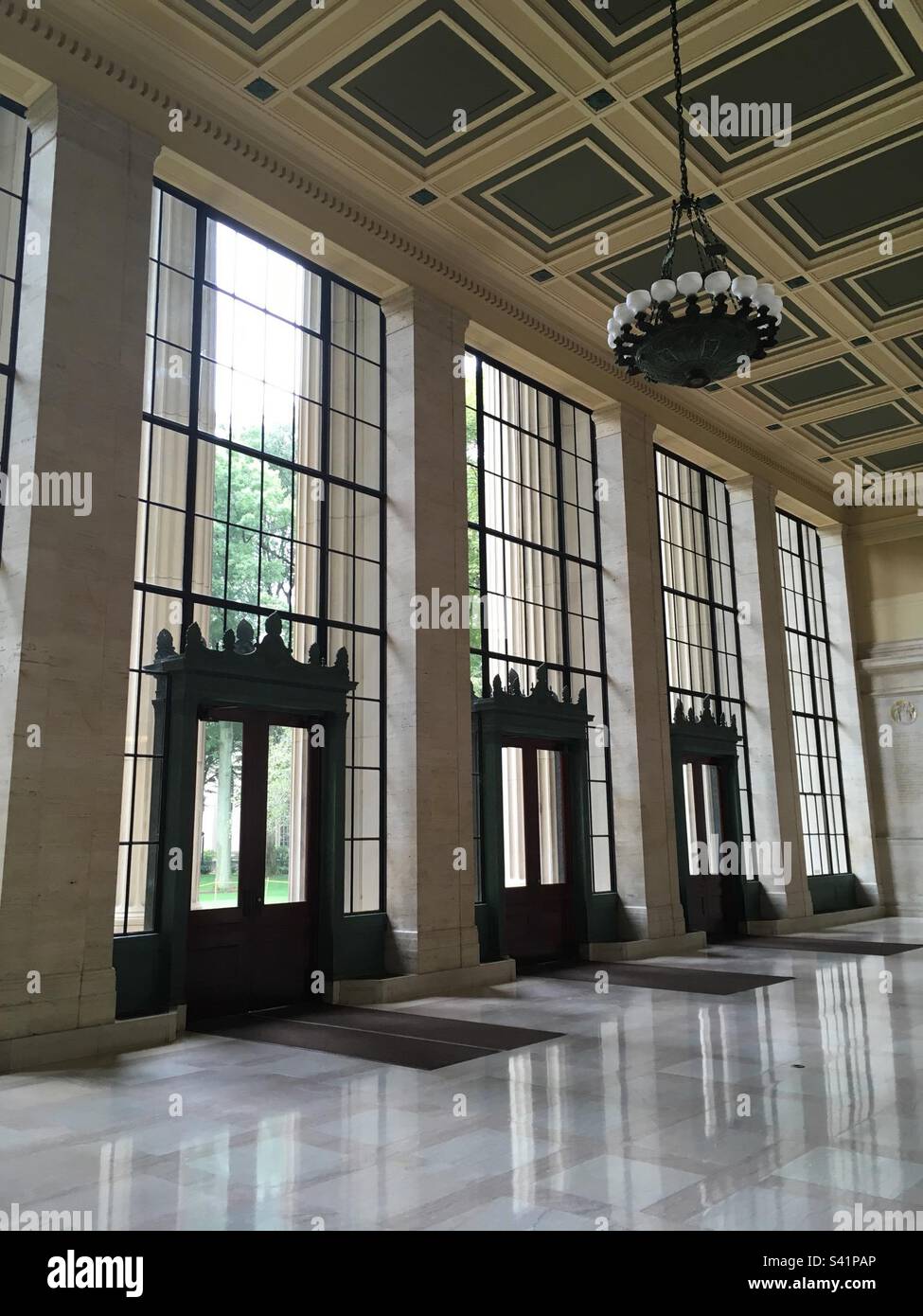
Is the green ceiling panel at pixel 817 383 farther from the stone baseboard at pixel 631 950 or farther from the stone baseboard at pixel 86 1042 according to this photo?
the stone baseboard at pixel 86 1042

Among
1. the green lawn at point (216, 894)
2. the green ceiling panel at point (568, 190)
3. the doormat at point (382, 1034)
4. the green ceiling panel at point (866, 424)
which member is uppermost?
the green ceiling panel at point (866, 424)

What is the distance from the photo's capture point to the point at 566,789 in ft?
43.0

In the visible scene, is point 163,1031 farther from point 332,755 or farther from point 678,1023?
point 678,1023

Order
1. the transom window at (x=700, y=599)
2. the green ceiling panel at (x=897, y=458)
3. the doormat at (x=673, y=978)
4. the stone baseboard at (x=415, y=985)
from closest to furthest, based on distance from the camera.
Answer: the stone baseboard at (x=415, y=985), the doormat at (x=673, y=978), the transom window at (x=700, y=599), the green ceiling panel at (x=897, y=458)

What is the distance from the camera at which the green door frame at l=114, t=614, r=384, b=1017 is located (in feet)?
26.8

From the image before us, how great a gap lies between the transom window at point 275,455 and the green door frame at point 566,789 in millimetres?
1460

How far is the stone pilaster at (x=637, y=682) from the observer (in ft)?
45.1

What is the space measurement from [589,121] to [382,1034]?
29.3ft

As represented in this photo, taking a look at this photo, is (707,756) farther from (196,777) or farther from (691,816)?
(196,777)

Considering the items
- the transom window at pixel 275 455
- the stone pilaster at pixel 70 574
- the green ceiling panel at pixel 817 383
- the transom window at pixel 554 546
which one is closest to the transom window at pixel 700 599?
the green ceiling panel at pixel 817 383

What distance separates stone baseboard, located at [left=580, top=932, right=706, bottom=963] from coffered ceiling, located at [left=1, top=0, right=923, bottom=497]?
8.52m

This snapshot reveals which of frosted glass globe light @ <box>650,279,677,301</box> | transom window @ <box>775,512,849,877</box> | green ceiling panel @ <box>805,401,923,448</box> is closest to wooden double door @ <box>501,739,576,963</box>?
frosted glass globe light @ <box>650,279,677,301</box>

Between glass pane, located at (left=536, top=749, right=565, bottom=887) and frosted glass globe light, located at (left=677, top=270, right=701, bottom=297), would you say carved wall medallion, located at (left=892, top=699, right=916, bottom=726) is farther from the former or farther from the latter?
frosted glass globe light, located at (left=677, top=270, right=701, bottom=297)

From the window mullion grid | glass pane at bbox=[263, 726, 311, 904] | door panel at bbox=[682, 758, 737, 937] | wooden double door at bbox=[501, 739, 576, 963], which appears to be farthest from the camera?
door panel at bbox=[682, 758, 737, 937]
